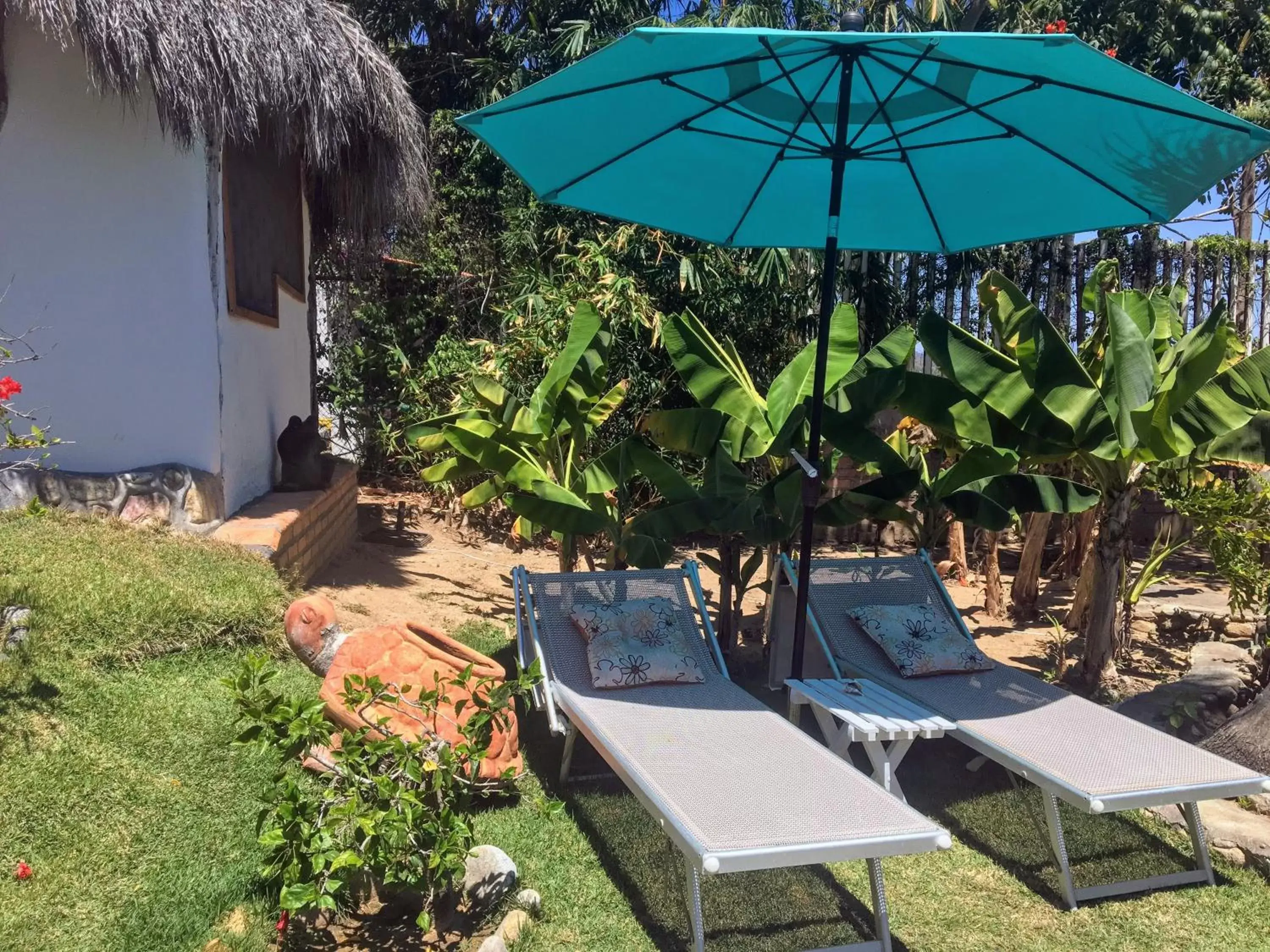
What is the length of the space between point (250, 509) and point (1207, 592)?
7826mm

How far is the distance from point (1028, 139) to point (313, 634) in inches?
145

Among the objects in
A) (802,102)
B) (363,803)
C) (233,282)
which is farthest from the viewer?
(233,282)

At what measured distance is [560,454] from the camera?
19.6ft

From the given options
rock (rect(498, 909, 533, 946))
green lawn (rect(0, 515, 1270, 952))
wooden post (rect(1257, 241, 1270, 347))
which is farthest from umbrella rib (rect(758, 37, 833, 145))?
wooden post (rect(1257, 241, 1270, 347))

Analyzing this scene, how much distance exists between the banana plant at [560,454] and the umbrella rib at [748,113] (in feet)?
4.71

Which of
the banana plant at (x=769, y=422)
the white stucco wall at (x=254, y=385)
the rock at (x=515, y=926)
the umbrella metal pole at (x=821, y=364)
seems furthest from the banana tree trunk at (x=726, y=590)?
the white stucco wall at (x=254, y=385)

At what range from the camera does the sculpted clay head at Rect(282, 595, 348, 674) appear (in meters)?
4.35

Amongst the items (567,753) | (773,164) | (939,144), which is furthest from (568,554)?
(939,144)

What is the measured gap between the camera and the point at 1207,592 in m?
8.72

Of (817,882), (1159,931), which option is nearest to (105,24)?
(817,882)

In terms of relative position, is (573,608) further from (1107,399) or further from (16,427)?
(16,427)

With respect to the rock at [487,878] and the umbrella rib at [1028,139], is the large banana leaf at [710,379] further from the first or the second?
the rock at [487,878]

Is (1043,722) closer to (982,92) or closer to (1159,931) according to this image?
(1159,931)

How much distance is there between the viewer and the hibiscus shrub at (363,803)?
283cm
